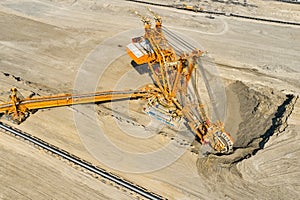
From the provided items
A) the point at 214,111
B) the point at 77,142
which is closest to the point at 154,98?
the point at 214,111

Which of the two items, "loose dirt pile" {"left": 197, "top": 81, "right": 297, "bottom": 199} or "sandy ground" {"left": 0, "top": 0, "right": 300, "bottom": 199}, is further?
"loose dirt pile" {"left": 197, "top": 81, "right": 297, "bottom": 199}

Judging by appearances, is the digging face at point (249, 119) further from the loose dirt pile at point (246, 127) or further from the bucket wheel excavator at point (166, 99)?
the bucket wheel excavator at point (166, 99)

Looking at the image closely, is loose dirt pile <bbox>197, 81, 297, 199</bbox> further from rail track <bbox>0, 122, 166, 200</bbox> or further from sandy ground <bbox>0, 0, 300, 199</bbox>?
rail track <bbox>0, 122, 166, 200</bbox>

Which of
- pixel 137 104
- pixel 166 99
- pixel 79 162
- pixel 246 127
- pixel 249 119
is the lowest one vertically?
pixel 79 162

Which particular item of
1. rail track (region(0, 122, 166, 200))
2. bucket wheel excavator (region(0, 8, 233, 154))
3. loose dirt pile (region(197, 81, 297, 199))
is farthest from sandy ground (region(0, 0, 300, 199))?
bucket wheel excavator (region(0, 8, 233, 154))

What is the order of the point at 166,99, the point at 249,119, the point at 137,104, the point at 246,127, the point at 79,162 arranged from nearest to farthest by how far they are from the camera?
the point at 79,162 → the point at 246,127 → the point at 166,99 → the point at 249,119 → the point at 137,104

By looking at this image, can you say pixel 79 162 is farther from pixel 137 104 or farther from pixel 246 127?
pixel 246 127

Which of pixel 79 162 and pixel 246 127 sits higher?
pixel 246 127

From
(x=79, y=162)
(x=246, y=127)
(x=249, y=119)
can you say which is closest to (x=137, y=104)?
(x=79, y=162)
